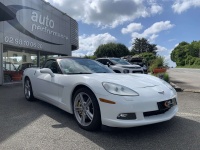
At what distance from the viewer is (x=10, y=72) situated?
12.6 m

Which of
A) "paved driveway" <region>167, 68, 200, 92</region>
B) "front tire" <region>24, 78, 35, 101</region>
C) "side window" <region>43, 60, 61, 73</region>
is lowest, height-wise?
"paved driveway" <region>167, 68, 200, 92</region>

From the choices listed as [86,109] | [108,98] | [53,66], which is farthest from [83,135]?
[53,66]

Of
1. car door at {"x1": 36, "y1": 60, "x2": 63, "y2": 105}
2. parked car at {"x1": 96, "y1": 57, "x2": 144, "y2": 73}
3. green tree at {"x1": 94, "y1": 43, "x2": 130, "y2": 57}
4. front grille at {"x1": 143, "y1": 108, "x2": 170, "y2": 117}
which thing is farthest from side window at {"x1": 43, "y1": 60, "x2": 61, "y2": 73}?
green tree at {"x1": 94, "y1": 43, "x2": 130, "y2": 57}

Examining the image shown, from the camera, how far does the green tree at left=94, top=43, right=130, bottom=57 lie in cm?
6444

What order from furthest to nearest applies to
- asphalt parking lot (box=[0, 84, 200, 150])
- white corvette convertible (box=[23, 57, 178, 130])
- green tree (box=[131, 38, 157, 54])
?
green tree (box=[131, 38, 157, 54]) < white corvette convertible (box=[23, 57, 178, 130]) < asphalt parking lot (box=[0, 84, 200, 150])

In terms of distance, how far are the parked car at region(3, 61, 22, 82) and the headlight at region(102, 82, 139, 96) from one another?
10312mm

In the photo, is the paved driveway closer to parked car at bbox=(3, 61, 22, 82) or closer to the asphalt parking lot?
the asphalt parking lot

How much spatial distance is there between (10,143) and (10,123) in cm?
103

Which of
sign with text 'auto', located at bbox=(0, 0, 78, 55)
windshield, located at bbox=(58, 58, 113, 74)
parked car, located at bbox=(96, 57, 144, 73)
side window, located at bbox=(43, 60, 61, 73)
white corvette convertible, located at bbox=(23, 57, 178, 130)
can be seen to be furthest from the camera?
parked car, located at bbox=(96, 57, 144, 73)

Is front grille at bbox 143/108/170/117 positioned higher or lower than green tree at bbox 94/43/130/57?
lower

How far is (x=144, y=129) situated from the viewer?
3.65 metres

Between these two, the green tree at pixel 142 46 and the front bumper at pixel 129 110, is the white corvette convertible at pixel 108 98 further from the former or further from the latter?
the green tree at pixel 142 46

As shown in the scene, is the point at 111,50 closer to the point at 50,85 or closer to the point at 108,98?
the point at 50,85

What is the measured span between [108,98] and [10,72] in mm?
10834
